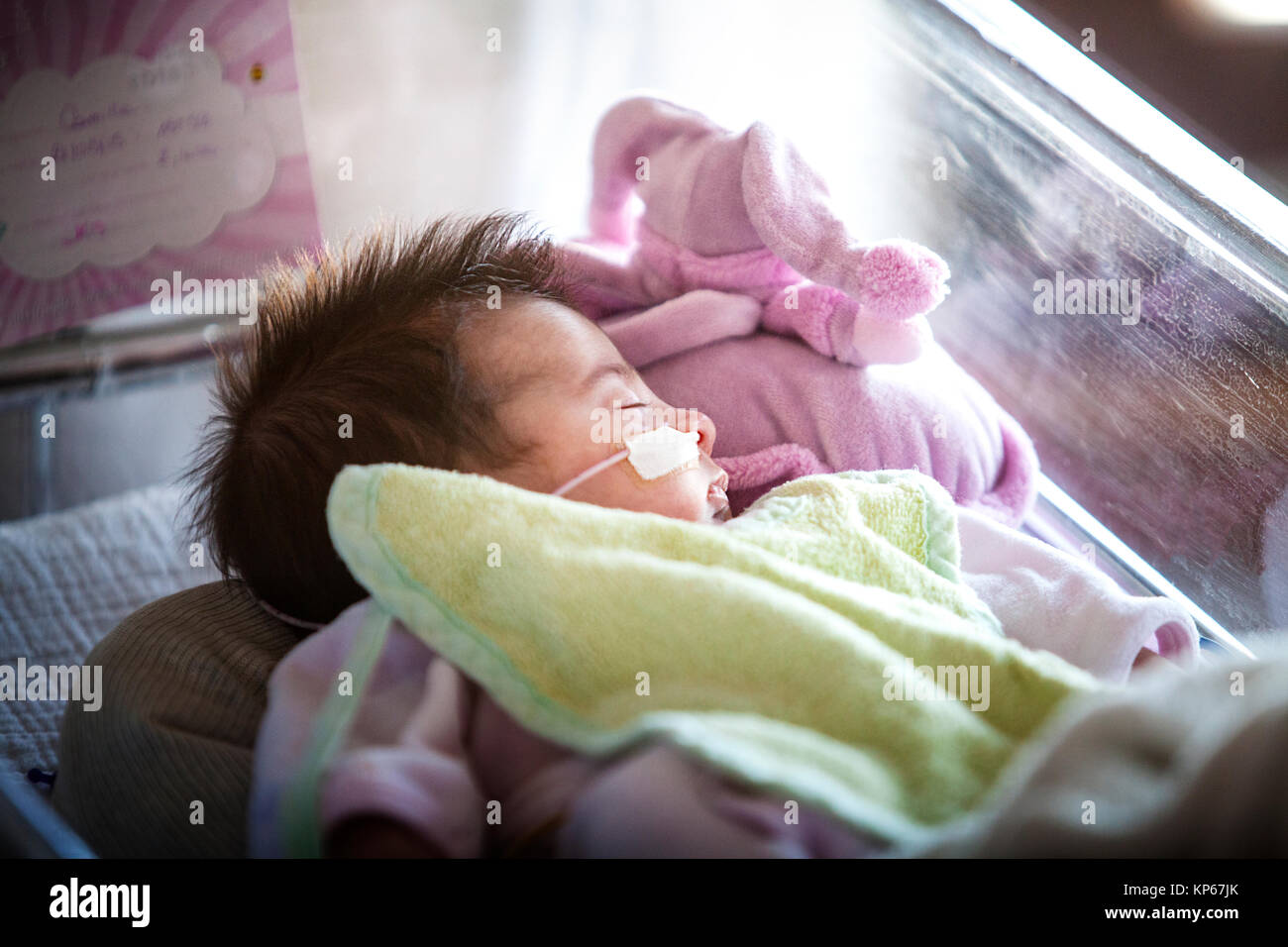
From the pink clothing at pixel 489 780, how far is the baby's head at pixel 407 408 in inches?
6.3

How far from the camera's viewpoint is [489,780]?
66cm

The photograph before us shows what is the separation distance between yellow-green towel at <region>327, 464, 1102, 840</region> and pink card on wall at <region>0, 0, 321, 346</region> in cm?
82

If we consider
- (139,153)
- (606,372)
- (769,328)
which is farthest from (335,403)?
(139,153)

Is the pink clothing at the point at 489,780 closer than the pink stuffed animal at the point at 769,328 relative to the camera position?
Yes

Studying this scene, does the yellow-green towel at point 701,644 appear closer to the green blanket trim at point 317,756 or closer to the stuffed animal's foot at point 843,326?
the green blanket trim at point 317,756

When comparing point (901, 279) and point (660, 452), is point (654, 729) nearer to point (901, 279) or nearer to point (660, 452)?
point (660, 452)

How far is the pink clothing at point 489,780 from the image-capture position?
1.78 feet

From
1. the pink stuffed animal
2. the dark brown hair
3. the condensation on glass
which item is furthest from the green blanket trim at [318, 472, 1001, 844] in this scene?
the condensation on glass

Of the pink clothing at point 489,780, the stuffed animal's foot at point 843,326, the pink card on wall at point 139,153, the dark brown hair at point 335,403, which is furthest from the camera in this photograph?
the pink card on wall at point 139,153

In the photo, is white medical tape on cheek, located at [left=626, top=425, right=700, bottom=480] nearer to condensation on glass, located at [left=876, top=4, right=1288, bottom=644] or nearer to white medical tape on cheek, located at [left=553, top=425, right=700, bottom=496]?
white medical tape on cheek, located at [left=553, top=425, right=700, bottom=496]

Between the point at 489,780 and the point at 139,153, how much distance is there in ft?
3.50

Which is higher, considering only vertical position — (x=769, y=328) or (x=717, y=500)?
(x=769, y=328)

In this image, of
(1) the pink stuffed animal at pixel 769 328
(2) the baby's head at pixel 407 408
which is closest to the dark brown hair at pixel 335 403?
(2) the baby's head at pixel 407 408
